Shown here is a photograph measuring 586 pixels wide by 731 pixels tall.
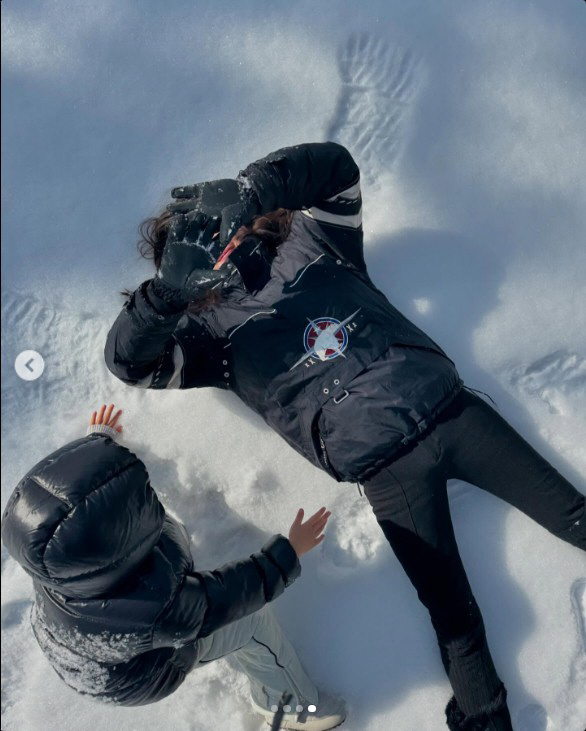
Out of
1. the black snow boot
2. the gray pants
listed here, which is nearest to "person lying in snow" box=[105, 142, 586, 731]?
the black snow boot

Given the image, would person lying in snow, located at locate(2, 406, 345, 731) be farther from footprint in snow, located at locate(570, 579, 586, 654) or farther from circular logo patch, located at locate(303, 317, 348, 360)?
footprint in snow, located at locate(570, 579, 586, 654)

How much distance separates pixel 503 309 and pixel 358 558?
38.5 inches

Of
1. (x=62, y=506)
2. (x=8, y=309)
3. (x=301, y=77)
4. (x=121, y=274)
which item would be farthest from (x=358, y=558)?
(x=301, y=77)

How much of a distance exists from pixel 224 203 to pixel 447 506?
108 cm

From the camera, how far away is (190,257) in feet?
5.42

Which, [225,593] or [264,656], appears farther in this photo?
[264,656]

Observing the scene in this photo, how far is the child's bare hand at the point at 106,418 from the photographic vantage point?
7.29ft

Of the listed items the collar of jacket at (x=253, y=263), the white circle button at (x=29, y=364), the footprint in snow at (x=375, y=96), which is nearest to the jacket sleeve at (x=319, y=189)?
the collar of jacket at (x=253, y=263)

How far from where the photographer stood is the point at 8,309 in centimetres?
235

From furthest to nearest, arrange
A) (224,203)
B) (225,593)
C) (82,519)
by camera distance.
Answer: (224,203), (225,593), (82,519)

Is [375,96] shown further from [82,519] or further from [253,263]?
[82,519]

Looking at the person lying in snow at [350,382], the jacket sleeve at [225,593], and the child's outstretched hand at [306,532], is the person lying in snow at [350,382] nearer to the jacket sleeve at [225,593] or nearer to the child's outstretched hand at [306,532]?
the child's outstretched hand at [306,532]

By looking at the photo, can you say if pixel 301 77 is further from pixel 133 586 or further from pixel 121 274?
pixel 133 586

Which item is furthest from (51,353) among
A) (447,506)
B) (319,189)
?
(447,506)
